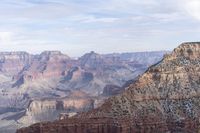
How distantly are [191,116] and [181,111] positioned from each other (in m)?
2.65

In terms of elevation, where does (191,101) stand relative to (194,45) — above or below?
below

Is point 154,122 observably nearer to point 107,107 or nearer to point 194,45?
point 107,107

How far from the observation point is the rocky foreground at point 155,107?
12656cm

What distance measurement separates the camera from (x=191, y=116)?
12825 centimetres

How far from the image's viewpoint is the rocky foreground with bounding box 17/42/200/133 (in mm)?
126562

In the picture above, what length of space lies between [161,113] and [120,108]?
8815 mm

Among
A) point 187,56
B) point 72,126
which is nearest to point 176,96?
point 187,56

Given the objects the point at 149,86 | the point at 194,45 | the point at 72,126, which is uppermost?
the point at 194,45

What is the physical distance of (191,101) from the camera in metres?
132

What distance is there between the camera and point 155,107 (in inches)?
5192

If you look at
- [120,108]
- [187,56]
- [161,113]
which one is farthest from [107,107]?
[187,56]

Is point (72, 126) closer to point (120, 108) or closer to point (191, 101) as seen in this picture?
point (120, 108)

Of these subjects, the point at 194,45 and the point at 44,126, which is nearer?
the point at 44,126

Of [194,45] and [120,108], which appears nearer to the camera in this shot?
[120,108]
